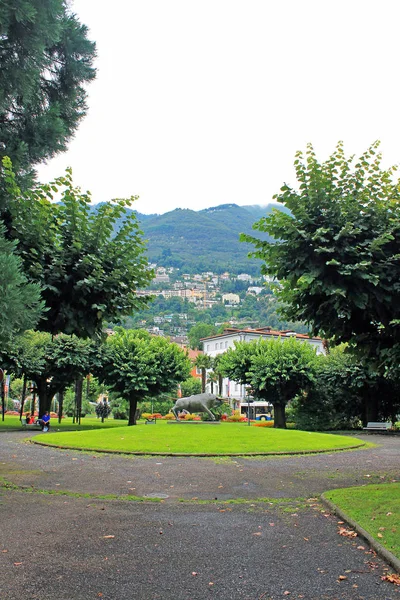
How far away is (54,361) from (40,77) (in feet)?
117

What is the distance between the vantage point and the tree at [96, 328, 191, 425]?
41.2 meters

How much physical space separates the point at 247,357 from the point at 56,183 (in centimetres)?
3270

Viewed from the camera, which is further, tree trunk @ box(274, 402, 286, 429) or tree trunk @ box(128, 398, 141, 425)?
tree trunk @ box(128, 398, 141, 425)

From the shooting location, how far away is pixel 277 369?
39031mm

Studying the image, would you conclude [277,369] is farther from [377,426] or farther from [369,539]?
[369,539]

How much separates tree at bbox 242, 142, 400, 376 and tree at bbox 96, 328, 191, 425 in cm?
3086

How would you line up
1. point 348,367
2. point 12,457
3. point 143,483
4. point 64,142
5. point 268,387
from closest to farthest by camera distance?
point 64,142, point 143,483, point 12,457, point 348,367, point 268,387

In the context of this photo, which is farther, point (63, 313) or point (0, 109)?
point (63, 313)

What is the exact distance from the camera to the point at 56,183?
11.2m

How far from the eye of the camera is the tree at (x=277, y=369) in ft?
129

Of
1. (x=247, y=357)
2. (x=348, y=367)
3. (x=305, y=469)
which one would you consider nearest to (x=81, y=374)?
(x=247, y=357)

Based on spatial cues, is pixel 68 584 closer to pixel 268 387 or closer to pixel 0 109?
pixel 0 109

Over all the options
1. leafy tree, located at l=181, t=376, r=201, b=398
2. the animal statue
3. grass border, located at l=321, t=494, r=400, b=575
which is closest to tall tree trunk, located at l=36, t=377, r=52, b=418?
the animal statue

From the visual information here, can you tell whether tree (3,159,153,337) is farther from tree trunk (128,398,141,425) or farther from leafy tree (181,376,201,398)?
leafy tree (181,376,201,398)
